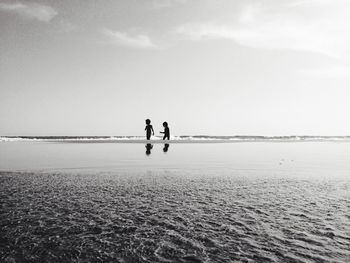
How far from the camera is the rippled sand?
474 cm

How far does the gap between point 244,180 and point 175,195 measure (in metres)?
3.70

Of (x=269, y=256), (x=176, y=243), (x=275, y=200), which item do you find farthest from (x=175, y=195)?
(x=269, y=256)

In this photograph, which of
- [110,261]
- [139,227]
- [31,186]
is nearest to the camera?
[110,261]

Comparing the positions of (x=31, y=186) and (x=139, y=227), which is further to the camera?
(x=31, y=186)

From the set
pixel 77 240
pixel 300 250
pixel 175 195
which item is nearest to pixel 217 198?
pixel 175 195

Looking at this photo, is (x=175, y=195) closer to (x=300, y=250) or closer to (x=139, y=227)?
(x=139, y=227)

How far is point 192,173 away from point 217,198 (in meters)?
4.88

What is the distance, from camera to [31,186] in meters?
9.62

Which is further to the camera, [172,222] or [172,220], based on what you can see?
[172,220]

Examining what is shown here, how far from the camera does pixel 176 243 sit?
16.9ft

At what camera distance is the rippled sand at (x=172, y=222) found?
4742 mm

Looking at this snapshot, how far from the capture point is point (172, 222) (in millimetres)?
6199

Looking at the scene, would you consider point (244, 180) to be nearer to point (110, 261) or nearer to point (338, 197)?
point (338, 197)

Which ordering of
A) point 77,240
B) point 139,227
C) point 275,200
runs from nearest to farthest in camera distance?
1. point 77,240
2. point 139,227
3. point 275,200
